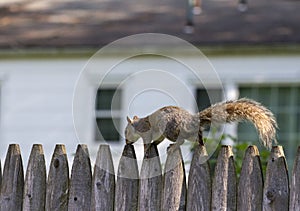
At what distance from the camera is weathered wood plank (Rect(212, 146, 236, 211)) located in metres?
3.87

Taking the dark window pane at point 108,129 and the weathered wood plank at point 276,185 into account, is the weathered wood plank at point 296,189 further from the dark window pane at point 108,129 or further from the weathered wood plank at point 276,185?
the dark window pane at point 108,129

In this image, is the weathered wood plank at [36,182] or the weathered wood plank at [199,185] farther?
the weathered wood plank at [36,182]

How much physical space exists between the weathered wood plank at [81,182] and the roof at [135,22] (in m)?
8.49

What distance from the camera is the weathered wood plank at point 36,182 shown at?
13.7ft

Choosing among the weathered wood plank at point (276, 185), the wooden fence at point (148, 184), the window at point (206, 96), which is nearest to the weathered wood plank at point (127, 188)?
the wooden fence at point (148, 184)

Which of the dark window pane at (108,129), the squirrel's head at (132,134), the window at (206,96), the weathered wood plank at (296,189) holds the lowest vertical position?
the weathered wood plank at (296,189)

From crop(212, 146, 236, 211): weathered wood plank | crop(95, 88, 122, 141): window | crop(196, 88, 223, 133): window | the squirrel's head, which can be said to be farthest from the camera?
crop(95, 88, 122, 141): window

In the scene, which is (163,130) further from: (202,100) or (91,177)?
(202,100)

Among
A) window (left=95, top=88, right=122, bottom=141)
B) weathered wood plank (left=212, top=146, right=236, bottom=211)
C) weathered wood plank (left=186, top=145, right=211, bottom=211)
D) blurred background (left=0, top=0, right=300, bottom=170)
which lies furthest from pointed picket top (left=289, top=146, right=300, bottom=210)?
window (left=95, top=88, right=122, bottom=141)

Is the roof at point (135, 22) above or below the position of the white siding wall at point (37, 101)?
above

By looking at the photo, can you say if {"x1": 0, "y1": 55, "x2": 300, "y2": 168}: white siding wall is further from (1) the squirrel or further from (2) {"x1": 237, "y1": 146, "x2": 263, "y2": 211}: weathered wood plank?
(2) {"x1": 237, "y1": 146, "x2": 263, "y2": 211}: weathered wood plank

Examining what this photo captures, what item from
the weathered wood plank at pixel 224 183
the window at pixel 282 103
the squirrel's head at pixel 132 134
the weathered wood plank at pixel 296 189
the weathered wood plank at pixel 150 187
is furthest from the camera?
the window at pixel 282 103

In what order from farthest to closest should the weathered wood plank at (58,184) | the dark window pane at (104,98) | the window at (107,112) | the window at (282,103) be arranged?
the dark window pane at (104,98)
the window at (107,112)
the window at (282,103)
the weathered wood plank at (58,184)

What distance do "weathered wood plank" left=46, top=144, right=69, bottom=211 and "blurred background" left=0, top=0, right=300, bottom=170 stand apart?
7.43 m
